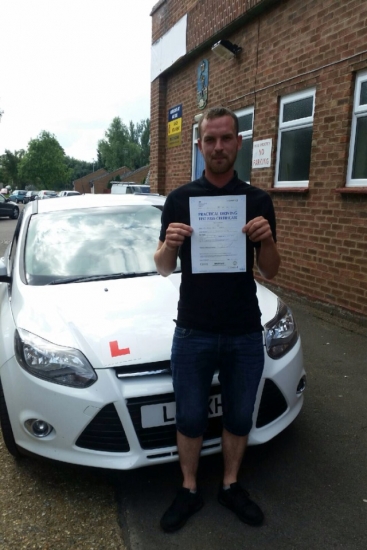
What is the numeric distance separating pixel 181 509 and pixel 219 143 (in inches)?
67.4

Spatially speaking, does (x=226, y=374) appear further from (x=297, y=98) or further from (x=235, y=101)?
(x=235, y=101)

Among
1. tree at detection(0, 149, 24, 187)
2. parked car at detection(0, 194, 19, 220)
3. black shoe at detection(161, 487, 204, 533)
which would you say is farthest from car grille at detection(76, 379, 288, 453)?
tree at detection(0, 149, 24, 187)

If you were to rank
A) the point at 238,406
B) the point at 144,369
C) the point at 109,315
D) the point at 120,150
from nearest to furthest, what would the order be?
the point at 238,406 → the point at 144,369 → the point at 109,315 → the point at 120,150

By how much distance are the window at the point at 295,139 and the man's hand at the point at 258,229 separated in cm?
464

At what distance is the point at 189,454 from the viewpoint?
89.4 inches

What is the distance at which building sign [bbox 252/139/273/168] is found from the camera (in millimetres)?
7070

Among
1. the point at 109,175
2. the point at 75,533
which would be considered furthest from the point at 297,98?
the point at 109,175

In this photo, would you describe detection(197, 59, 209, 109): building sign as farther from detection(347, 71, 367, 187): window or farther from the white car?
the white car

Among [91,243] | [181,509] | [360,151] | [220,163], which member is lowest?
[181,509]

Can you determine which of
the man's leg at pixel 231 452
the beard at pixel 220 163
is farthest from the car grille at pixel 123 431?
the beard at pixel 220 163

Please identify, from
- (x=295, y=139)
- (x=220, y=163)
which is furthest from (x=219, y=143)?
(x=295, y=139)

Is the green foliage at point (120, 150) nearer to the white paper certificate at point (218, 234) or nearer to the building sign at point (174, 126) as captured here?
the building sign at point (174, 126)

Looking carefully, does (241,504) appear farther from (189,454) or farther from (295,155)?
(295,155)

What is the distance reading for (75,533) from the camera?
7.18 feet
